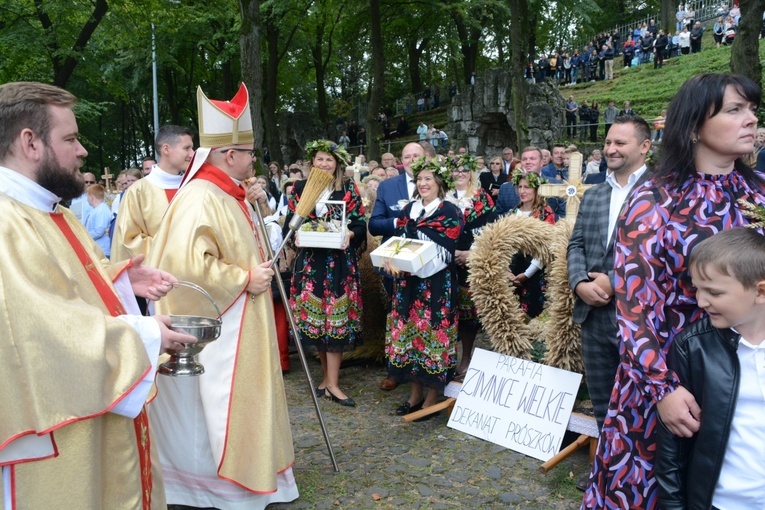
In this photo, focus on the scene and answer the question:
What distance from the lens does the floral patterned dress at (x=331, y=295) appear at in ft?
19.5

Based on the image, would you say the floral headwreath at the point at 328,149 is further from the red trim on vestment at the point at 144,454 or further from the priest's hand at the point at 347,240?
the red trim on vestment at the point at 144,454

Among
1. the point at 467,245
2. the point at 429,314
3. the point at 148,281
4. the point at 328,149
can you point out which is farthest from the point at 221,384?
the point at 467,245

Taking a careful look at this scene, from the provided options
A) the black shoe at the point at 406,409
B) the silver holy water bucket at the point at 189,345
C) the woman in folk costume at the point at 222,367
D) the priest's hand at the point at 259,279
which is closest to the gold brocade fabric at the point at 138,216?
the woman in folk costume at the point at 222,367

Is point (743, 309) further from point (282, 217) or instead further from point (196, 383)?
point (282, 217)

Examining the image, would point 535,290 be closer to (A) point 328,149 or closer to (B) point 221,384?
(A) point 328,149

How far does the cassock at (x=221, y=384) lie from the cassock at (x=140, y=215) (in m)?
1.78

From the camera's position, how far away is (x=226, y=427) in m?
3.68

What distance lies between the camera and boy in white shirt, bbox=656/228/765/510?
2133 millimetres

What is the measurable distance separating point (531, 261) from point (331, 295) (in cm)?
185

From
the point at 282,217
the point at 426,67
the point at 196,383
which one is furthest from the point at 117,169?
the point at 196,383

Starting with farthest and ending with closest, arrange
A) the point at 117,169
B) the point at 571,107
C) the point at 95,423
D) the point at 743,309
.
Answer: the point at 117,169
the point at 571,107
the point at 95,423
the point at 743,309

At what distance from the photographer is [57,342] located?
2152 mm

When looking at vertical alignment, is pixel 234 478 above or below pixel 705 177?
below

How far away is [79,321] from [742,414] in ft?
7.29
